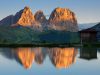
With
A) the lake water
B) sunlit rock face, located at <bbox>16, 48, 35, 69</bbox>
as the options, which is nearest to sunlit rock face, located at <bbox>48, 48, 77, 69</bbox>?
the lake water

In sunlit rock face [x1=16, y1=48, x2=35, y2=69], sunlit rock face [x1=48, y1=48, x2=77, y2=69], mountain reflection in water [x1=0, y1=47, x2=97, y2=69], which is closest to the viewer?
sunlit rock face [x1=16, y1=48, x2=35, y2=69]

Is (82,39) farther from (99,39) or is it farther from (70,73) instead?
(70,73)

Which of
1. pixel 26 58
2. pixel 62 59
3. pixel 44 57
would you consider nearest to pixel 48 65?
pixel 62 59

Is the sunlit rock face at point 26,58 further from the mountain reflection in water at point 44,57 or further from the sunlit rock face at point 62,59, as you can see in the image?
the sunlit rock face at point 62,59

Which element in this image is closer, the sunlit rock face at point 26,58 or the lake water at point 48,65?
the lake water at point 48,65

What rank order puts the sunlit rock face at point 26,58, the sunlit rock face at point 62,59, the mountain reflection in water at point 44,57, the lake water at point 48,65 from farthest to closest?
the mountain reflection in water at point 44,57 → the sunlit rock face at point 62,59 → the sunlit rock face at point 26,58 → the lake water at point 48,65

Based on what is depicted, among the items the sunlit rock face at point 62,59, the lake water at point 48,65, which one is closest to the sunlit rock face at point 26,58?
the lake water at point 48,65

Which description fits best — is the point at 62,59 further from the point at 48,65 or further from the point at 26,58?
the point at 48,65

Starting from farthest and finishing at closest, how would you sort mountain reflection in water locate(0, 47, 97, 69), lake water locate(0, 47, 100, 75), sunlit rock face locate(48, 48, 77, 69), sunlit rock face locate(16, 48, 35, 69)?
mountain reflection in water locate(0, 47, 97, 69) → sunlit rock face locate(48, 48, 77, 69) → sunlit rock face locate(16, 48, 35, 69) → lake water locate(0, 47, 100, 75)

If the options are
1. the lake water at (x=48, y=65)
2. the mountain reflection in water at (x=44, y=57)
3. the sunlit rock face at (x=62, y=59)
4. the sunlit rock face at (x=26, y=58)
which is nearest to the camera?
the lake water at (x=48, y=65)

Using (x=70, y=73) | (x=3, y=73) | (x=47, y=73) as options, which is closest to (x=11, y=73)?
(x=3, y=73)

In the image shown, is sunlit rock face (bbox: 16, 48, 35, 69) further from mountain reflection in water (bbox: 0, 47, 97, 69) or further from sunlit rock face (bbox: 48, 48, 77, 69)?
sunlit rock face (bbox: 48, 48, 77, 69)

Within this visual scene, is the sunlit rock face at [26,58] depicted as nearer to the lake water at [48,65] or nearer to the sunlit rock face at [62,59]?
the lake water at [48,65]

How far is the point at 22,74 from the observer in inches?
812
